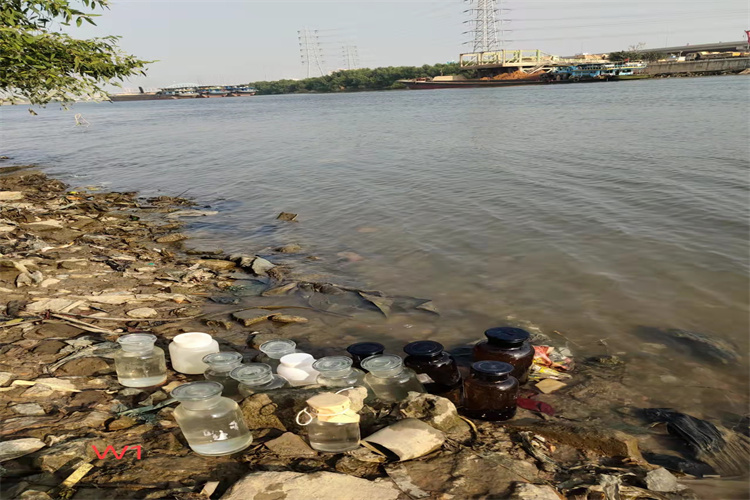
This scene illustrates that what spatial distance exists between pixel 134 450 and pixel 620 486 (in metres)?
2.71

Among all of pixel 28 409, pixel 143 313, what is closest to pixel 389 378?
pixel 28 409

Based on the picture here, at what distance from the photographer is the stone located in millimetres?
3029

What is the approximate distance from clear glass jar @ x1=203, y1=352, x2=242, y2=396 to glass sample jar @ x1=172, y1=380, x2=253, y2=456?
636 mm

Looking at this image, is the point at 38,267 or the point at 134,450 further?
the point at 38,267

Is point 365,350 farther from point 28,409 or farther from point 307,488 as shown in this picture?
point 28,409

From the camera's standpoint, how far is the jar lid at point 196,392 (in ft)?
9.98

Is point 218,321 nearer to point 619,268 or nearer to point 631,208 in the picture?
point 619,268

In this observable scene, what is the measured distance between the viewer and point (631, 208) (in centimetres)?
1068

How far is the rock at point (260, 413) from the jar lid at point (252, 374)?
133mm

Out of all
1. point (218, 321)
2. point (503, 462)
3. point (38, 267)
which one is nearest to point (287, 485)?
point (503, 462)

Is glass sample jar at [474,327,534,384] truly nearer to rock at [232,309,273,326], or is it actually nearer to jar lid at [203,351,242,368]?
jar lid at [203,351,242,368]

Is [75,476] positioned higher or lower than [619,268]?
higher

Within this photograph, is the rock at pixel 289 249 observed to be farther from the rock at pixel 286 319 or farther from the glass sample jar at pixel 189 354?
the glass sample jar at pixel 189 354

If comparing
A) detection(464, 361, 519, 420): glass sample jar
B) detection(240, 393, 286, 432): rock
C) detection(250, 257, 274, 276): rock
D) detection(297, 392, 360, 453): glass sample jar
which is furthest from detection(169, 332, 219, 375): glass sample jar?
detection(250, 257, 274, 276): rock
